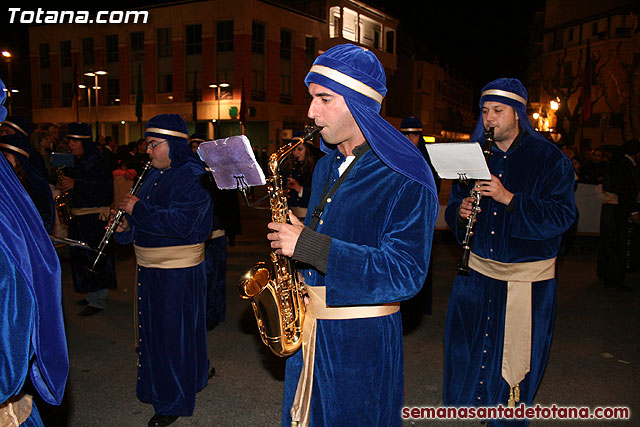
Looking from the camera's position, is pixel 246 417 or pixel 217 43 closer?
pixel 246 417

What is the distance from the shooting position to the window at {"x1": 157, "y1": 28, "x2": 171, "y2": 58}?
36.4m

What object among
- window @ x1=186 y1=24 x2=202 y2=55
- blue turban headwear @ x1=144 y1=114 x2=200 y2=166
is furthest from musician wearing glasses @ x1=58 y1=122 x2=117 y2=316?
window @ x1=186 y1=24 x2=202 y2=55

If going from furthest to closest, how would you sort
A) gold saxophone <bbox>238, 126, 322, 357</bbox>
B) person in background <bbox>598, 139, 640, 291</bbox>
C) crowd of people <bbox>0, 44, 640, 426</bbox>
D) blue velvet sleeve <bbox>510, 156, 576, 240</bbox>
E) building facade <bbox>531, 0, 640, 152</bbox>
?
building facade <bbox>531, 0, 640, 152</bbox>, person in background <bbox>598, 139, 640, 291</bbox>, blue velvet sleeve <bbox>510, 156, 576, 240</bbox>, gold saxophone <bbox>238, 126, 322, 357</bbox>, crowd of people <bbox>0, 44, 640, 426</bbox>

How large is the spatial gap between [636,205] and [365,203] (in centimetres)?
770

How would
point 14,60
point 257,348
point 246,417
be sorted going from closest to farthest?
point 246,417 < point 257,348 < point 14,60

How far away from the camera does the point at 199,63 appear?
35.4 meters

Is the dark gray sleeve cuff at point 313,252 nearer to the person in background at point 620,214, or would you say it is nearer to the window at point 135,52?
the person in background at point 620,214

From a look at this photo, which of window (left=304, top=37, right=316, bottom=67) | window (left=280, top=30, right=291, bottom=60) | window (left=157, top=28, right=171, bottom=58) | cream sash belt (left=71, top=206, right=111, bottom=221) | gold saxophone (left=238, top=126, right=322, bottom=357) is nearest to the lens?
gold saxophone (left=238, top=126, right=322, bottom=357)

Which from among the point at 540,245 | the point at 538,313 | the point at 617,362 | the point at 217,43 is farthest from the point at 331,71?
the point at 217,43

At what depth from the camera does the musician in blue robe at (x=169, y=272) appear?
400 cm

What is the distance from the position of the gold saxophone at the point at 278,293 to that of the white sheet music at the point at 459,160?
1.18m

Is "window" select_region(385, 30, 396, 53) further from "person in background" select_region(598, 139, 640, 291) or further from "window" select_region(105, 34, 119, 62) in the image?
"person in background" select_region(598, 139, 640, 291)

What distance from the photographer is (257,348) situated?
569 centimetres

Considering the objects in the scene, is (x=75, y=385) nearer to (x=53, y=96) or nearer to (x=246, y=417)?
(x=246, y=417)
